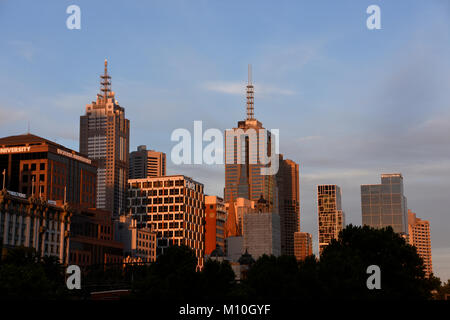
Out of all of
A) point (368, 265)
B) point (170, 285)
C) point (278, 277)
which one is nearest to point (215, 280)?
point (278, 277)

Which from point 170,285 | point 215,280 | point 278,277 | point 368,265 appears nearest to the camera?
point 170,285

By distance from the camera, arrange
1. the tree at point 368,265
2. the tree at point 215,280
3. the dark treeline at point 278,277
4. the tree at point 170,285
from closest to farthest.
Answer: the tree at point 170,285 → the dark treeline at point 278,277 → the tree at point 368,265 → the tree at point 215,280

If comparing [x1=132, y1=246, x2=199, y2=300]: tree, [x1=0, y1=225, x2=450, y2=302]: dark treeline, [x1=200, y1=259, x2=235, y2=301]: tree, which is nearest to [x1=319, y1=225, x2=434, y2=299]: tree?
[x1=0, y1=225, x2=450, y2=302]: dark treeline

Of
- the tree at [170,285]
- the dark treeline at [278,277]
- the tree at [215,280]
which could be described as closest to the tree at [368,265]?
the dark treeline at [278,277]

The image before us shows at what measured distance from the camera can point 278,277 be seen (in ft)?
367

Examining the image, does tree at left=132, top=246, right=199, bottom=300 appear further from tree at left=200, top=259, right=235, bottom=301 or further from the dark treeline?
tree at left=200, top=259, right=235, bottom=301

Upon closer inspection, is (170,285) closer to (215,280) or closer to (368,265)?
(215,280)

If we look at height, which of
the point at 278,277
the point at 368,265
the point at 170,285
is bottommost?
the point at 170,285

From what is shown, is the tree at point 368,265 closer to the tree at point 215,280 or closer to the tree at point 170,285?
the tree at point 215,280

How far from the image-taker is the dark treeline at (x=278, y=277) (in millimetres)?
100500

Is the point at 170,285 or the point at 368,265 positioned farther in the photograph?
the point at 368,265

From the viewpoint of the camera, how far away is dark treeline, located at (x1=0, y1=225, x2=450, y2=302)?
100 meters
